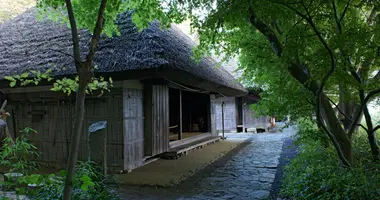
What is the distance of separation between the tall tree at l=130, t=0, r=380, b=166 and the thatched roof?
43.9 inches

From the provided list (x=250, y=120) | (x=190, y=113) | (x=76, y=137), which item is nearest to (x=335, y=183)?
(x=76, y=137)

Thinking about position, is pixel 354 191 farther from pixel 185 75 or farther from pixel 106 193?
pixel 185 75

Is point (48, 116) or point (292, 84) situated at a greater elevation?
point (292, 84)

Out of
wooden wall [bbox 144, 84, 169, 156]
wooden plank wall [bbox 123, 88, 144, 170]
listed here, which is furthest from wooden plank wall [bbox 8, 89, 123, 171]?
wooden wall [bbox 144, 84, 169, 156]

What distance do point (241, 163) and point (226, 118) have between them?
8891 mm

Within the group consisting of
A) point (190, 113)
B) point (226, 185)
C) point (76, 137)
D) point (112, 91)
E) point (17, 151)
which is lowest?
point (226, 185)

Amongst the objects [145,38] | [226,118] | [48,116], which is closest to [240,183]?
[145,38]

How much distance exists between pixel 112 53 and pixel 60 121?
231 centimetres

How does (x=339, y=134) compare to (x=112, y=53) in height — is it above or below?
below

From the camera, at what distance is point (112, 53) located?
548 centimetres

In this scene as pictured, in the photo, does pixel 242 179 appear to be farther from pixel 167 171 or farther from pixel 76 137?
pixel 76 137

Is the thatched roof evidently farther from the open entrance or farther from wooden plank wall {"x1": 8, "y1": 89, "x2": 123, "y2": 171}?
the open entrance

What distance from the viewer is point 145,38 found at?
18.4 ft

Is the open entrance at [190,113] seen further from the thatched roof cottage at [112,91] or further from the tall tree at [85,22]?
the tall tree at [85,22]
